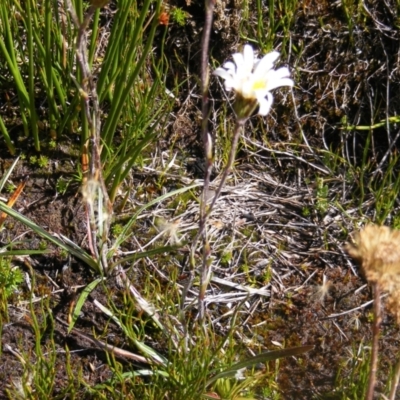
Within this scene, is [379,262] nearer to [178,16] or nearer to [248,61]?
[248,61]

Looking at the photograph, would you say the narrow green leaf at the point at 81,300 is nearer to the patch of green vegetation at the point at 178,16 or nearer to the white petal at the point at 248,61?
the white petal at the point at 248,61

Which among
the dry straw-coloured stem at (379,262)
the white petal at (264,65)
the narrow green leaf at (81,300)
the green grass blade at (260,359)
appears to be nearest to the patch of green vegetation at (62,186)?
the narrow green leaf at (81,300)

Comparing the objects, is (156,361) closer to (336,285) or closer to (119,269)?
(119,269)

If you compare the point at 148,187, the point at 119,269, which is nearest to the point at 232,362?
A: the point at 119,269

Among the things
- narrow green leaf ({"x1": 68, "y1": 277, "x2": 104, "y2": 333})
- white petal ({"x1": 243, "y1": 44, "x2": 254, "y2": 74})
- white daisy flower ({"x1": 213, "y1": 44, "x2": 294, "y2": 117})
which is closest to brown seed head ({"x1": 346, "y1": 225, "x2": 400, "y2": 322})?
white daisy flower ({"x1": 213, "y1": 44, "x2": 294, "y2": 117})

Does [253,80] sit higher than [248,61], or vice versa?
[248,61]

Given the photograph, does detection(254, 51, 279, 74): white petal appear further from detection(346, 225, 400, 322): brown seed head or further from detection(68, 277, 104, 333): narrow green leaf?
detection(68, 277, 104, 333): narrow green leaf

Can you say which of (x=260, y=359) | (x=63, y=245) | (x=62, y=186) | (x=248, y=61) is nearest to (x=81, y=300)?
(x=63, y=245)

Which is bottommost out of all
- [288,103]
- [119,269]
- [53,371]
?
[53,371]

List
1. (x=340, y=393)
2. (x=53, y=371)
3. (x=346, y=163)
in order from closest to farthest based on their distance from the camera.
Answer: (x=53, y=371), (x=340, y=393), (x=346, y=163)
